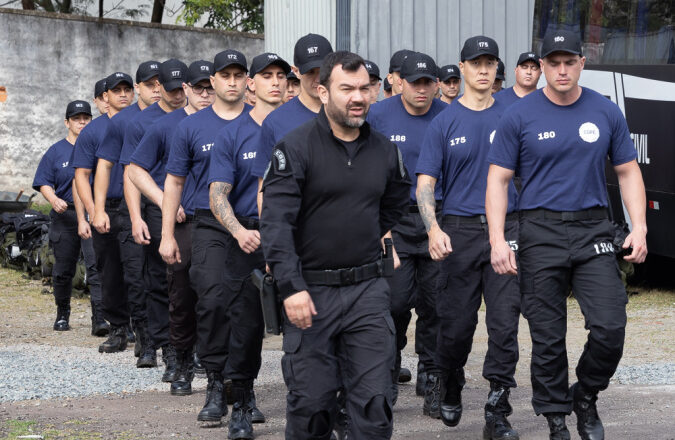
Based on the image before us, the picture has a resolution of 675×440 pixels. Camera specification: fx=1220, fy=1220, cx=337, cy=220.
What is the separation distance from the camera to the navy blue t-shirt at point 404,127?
26.1ft

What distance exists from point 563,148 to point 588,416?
1.42 metres

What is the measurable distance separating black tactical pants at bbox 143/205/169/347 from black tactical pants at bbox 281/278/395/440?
3.96 metres

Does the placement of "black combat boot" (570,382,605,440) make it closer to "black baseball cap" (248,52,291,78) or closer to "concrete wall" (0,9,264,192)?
"black baseball cap" (248,52,291,78)

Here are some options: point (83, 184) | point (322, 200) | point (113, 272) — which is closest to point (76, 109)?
point (83, 184)

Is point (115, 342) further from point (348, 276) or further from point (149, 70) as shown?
point (348, 276)

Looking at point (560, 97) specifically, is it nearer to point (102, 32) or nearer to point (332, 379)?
point (332, 379)

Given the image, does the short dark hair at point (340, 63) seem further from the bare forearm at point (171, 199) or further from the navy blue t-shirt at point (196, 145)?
the bare forearm at point (171, 199)

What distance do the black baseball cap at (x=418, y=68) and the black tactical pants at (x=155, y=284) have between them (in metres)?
2.38

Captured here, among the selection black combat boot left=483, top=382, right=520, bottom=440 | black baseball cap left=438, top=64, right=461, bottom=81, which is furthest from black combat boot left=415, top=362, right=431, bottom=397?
black baseball cap left=438, top=64, right=461, bottom=81

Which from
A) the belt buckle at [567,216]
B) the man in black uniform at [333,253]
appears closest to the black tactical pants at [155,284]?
the belt buckle at [567,216]

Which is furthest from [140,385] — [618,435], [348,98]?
[348,98]

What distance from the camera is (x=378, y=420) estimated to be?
518 cm

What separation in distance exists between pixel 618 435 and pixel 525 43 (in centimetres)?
1016

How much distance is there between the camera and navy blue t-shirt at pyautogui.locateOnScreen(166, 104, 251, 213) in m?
7.86
